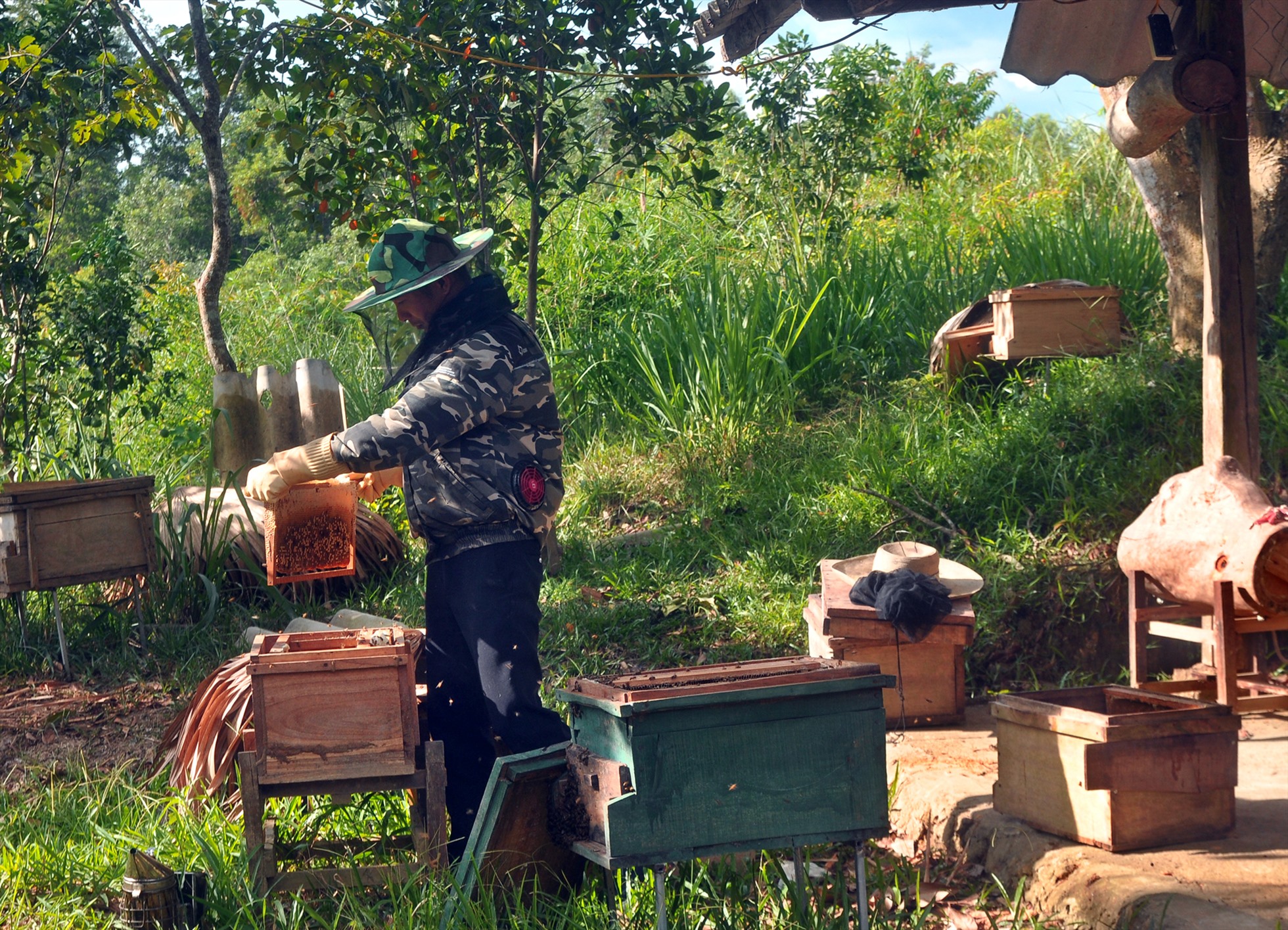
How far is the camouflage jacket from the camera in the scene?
3.50 meters

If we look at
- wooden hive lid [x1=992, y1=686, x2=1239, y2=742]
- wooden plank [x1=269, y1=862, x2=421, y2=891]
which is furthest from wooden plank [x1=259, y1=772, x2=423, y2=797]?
wooden hive lid [x1=992, y1=686, x2=1239, y2=742]

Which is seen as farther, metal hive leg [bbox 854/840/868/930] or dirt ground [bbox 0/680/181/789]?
dirt ground [bbox 0/680/181/789]

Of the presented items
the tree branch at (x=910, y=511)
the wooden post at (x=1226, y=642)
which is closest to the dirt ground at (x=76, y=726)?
the tree branch at (x=910, y=511)

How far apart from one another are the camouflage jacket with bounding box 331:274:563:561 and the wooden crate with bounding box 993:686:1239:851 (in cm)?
167

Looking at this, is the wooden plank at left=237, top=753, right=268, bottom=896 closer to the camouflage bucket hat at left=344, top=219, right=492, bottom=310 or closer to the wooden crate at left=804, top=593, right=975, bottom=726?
the camouflage bucket hat at left=344, top=219, right=492, bottom=310

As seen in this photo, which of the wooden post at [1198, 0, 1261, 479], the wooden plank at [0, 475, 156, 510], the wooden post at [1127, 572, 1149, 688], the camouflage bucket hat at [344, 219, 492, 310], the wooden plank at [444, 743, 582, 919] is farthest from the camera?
the wooden plank at [0, 475, 156, 510]

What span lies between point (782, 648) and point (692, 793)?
296 centimetres

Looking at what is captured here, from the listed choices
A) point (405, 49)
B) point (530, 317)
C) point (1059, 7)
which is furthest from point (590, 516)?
point (1059, 7)

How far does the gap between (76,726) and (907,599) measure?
3.73 metres

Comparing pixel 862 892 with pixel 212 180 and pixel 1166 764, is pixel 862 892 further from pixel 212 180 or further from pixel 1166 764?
pixel 212 180

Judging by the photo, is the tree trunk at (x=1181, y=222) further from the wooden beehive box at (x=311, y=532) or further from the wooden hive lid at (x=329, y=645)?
the wooden hive lid at (x=329, y=645)

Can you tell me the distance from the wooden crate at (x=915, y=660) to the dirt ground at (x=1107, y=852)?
0.19 metres

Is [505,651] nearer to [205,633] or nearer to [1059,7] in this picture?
[205,633]

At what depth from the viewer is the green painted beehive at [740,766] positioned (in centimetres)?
265
